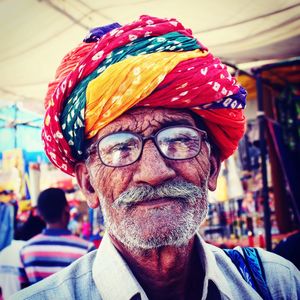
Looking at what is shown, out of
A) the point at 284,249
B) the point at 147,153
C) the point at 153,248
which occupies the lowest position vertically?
the point at 284,249

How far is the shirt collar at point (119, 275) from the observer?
4.36 ft

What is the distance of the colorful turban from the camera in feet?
4.52

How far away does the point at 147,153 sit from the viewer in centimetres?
137

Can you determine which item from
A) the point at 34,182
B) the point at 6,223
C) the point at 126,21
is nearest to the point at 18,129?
the point at 34,182

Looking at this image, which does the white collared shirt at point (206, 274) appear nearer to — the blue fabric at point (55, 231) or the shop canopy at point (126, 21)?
the shop canopy at point (126, 21)

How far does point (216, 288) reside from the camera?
4.74 feet

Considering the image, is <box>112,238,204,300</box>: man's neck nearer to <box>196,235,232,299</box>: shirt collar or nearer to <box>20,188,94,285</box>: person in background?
<box>196,235,232,299</box>: shirt collar

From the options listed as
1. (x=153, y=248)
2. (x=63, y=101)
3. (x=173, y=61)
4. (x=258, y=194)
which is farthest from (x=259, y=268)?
(x=258, y=194)

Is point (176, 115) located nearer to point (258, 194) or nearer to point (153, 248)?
point (153, 248)

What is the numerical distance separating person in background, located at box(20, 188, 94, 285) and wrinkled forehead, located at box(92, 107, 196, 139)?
6.48 feet

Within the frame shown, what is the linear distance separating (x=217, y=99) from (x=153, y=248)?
2.08 feet

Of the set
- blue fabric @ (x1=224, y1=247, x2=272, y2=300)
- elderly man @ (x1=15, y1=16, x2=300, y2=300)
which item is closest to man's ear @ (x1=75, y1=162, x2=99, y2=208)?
elderly man @ (x1=15, y1=16, x2=300, y2=300)

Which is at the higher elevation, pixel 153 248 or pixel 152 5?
pixel 152 5

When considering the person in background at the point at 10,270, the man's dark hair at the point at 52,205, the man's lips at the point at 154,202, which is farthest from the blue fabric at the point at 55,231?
the man's lips at the point at 154,202
